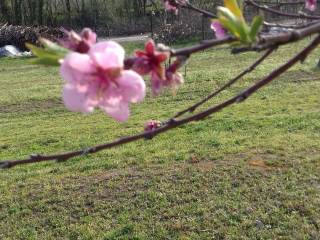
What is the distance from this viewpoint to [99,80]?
0.74m

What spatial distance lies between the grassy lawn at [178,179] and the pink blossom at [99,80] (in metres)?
3.29

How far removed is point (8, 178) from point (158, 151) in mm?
1629

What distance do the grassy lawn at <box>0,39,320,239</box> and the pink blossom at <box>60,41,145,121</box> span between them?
3292 millimetres

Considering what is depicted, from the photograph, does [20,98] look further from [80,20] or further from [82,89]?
[80,20]

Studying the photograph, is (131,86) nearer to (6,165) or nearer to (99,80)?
(99,80)

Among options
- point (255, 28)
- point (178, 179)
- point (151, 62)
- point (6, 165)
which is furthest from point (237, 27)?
point (178, 179)

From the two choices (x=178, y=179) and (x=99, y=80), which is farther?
(x=178, y=179)

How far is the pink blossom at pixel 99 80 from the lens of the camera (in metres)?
0.70

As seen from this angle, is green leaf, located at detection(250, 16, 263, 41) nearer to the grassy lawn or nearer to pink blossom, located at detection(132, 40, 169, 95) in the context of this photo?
pink blossom, located at detection(132, 40, 169, 95)

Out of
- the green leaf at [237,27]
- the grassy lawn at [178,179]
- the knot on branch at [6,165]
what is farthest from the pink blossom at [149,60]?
the grassy lawn at [178,179]

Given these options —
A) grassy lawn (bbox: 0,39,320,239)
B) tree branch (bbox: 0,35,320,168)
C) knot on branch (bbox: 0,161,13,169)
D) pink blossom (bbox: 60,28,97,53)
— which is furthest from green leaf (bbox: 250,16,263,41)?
grassy lawn (bbox: 0,39,320,239)

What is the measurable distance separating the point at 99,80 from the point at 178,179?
13.7ft

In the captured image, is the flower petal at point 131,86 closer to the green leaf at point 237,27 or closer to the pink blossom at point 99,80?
the pink blossom at point 99,80

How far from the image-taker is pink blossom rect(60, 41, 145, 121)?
696 mm
